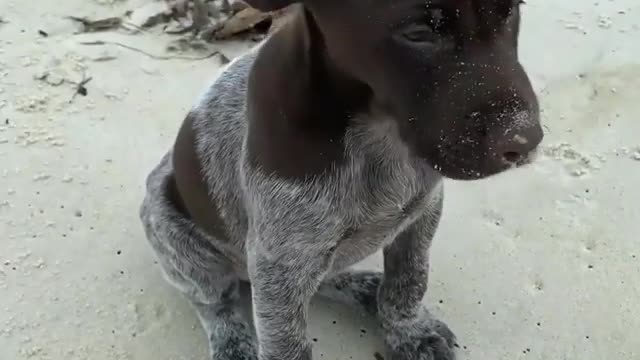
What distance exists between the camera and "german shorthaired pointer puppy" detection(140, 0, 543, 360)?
6.61 feet

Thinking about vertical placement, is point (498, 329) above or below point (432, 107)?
below

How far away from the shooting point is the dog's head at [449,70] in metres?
1.97

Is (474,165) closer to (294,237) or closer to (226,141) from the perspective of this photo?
(294,237)

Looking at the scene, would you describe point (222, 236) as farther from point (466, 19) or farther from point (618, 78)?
point (618, 78)

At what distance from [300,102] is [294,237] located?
15.0 inches

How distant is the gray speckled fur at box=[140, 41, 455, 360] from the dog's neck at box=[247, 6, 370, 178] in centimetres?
4

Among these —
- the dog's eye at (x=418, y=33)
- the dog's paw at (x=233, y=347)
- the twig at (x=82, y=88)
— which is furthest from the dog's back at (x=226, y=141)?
the twig at (x=82, y=88)

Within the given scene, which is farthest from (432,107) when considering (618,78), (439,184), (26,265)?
(618,78)

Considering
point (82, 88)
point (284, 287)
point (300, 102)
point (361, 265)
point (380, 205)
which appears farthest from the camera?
point (82, 88)

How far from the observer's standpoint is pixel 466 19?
1.96 metres

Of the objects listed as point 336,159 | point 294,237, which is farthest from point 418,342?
point 336,159

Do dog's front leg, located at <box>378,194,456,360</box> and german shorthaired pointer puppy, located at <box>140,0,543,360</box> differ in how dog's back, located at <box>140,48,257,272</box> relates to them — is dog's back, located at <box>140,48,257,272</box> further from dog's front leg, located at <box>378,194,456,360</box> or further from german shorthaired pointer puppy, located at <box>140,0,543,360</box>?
dog's front leg, located at <box>378,194,456,360</box>

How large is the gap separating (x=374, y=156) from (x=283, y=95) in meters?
0.28

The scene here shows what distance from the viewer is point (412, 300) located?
308 cm
